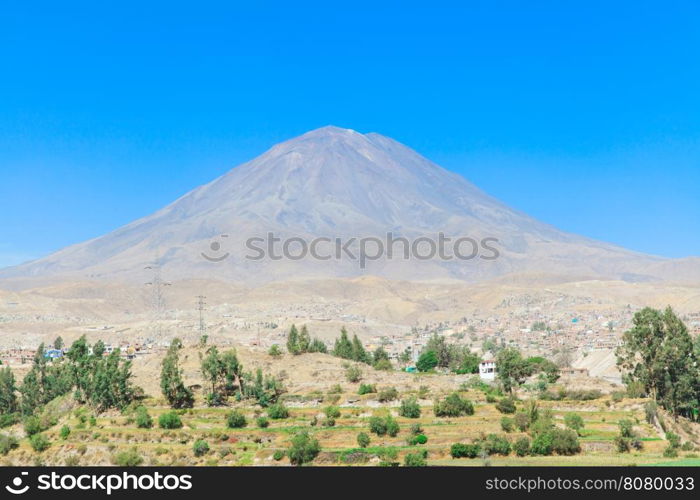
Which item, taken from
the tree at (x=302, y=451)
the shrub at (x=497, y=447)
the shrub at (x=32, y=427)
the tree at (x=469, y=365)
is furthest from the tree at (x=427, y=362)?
the shrub at (x=32, y=427)

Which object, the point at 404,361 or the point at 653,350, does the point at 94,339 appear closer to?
the point at 404,361

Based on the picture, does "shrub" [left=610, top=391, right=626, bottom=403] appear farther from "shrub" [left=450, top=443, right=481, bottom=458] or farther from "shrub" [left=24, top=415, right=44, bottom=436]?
"shrub" [left=24, top=415, right=44, bottom=436]

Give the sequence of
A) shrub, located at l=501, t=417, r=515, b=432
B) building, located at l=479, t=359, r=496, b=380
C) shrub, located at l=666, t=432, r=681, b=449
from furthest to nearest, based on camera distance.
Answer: building, located at l=479, t=359, r=496, b=380 → shrub, located at l=501, t=417, r=515, b=432 → shrub, located at l=666, t=432, r=681, b=449

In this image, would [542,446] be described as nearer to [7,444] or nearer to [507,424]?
[507,424]
